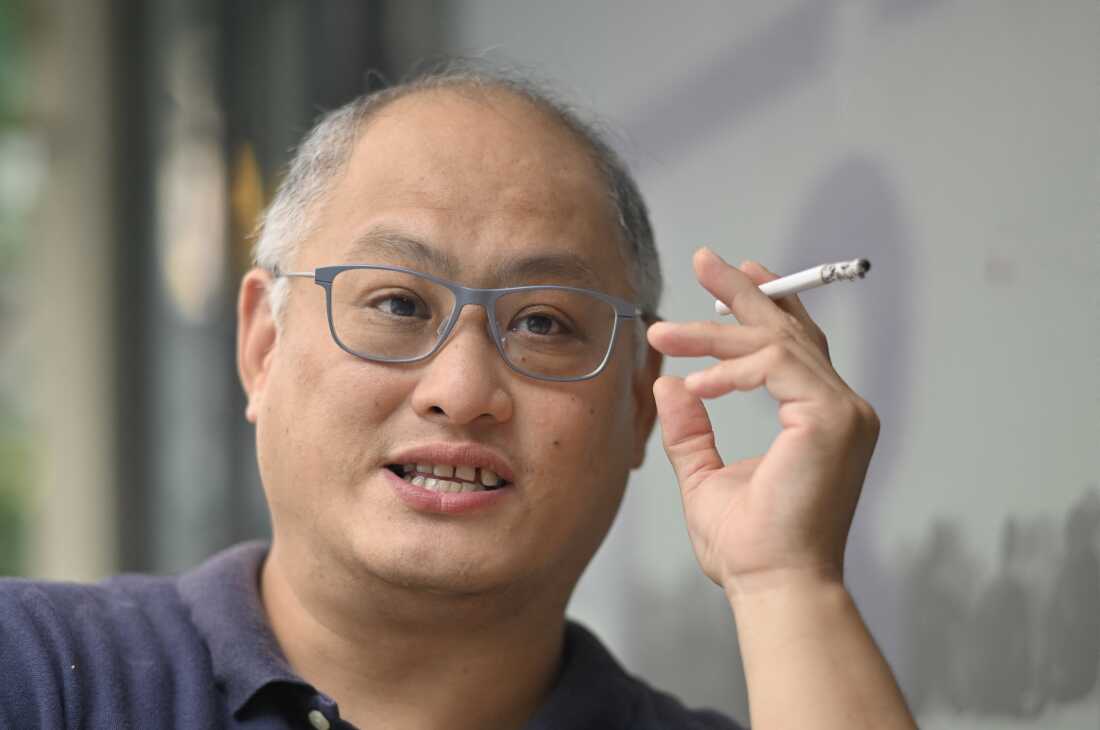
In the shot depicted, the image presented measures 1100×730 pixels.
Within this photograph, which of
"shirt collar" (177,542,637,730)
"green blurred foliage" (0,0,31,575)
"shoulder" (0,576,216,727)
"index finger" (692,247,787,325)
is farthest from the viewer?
"green blurred foliage" (0,0,31,575)

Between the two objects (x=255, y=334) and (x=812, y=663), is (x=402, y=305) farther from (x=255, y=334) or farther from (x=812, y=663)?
(x=812, y=663)

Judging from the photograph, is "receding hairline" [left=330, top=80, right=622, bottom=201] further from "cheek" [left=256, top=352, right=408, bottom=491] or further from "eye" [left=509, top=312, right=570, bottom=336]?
"cheek" [left=256, top=352, right=408, bottom=491]

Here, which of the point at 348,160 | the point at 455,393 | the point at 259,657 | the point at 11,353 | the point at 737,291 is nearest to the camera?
the point at 737,291

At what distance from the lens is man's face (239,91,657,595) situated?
152cm

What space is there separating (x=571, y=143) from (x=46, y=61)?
13.0ft

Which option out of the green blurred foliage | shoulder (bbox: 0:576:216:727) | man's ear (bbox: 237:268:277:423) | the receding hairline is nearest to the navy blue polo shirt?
shoulder (bbox: 0:576:216:727)

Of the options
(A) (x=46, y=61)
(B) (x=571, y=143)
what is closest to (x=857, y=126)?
(B) (x=571, y=143)

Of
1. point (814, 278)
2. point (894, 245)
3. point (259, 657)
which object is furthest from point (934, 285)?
point (259, 657)

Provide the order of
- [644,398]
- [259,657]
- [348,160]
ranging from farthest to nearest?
1. [644,398]
2. [348,160]
3. [259,657]

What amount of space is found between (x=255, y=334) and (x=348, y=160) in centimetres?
29

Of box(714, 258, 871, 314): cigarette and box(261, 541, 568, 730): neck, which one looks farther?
box(261, 541, 568, 730): neck

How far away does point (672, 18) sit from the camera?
7.80ft

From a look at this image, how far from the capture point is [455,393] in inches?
58.9

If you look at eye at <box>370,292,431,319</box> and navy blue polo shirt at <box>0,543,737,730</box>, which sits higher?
eye at <box>370,292,431,319</box>
